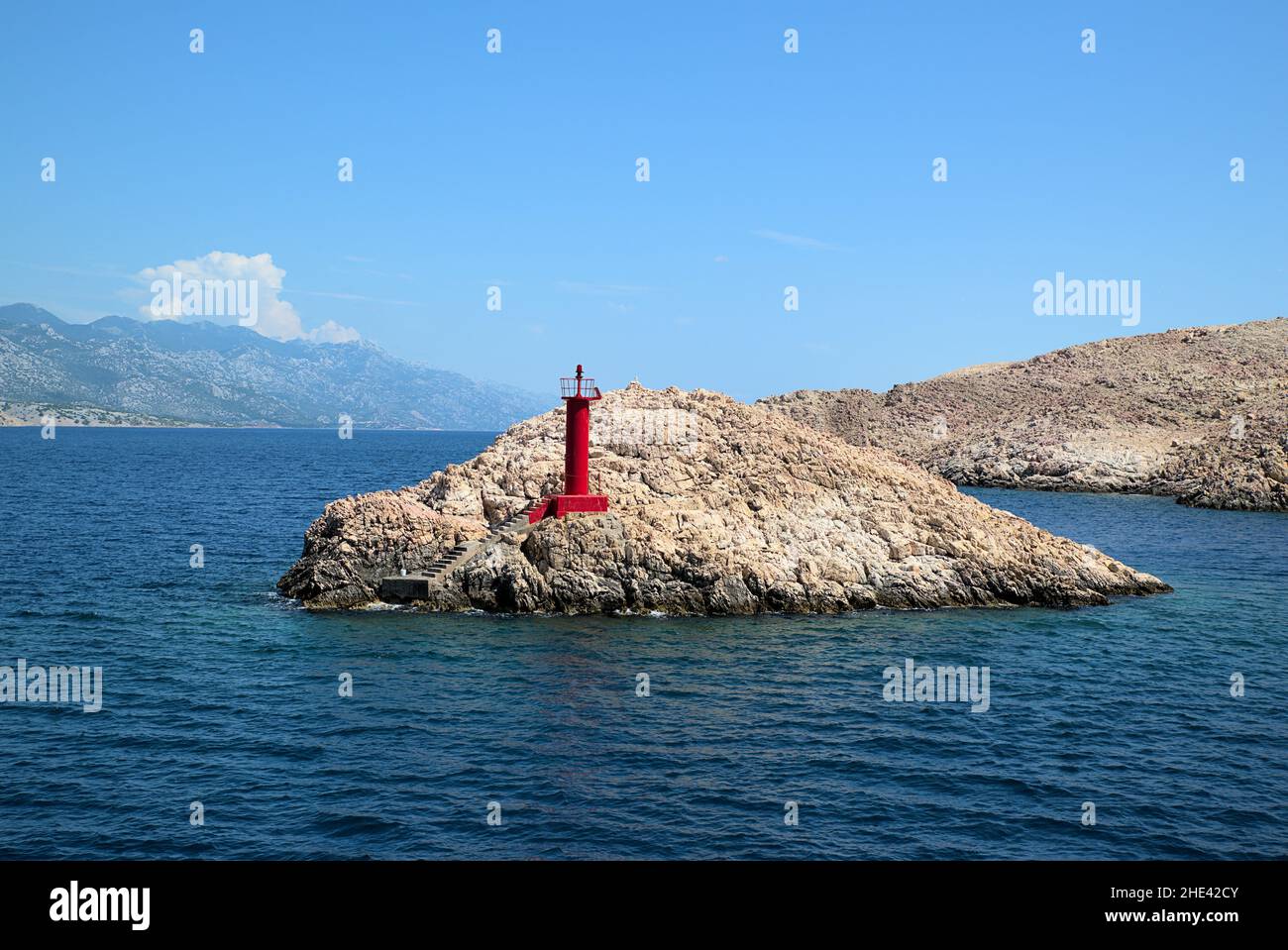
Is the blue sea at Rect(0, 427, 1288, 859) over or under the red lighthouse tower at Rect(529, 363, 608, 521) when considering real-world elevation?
under

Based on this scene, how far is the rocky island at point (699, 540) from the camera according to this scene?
1651 inches

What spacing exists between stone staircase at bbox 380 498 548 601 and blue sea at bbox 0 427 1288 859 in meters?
2.17

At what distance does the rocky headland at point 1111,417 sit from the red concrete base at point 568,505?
6319cm

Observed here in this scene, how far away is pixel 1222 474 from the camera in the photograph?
89500mm

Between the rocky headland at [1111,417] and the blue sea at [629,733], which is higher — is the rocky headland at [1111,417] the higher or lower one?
the higher one

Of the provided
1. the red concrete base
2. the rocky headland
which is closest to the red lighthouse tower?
the red concrete base

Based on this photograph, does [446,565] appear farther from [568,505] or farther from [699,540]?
[699,540]

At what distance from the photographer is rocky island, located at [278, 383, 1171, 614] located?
41.9 metres

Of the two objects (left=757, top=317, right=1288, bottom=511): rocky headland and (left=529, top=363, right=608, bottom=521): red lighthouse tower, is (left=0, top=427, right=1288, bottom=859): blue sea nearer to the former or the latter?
(left=529, top=363, right=608, bottom=521): red lighthouse tower

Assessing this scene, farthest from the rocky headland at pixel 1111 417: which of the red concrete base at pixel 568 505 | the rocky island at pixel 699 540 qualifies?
the red concrete base at pixel 568 505

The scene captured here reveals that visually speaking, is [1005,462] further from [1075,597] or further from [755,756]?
[755,756]

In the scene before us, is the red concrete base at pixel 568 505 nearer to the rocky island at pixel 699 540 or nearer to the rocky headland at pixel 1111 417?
the rocky island at pixel 699 540
